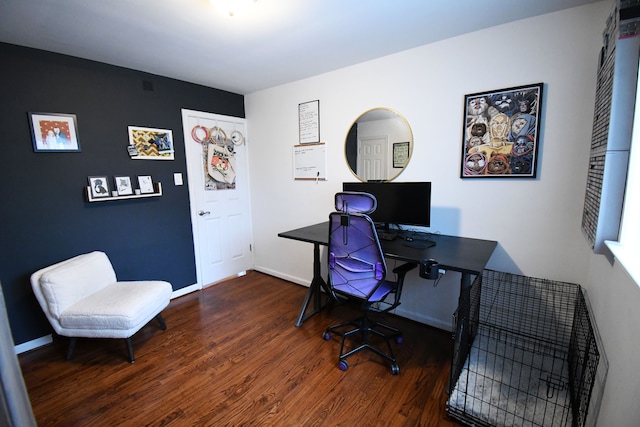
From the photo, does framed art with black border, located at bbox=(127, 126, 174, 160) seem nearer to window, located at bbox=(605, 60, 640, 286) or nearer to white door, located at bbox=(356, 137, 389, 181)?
white door, located at bbox=(356, 137, 389, 181)

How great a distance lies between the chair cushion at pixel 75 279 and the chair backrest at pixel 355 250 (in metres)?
1.96

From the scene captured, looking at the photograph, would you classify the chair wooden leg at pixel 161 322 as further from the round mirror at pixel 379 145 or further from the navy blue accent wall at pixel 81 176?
the round mirror at pixel 379 145

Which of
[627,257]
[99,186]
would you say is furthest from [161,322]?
[627,257]

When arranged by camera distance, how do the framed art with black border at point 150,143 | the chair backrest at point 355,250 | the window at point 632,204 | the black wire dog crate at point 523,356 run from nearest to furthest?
the window at point 632,204, the black wire dog crate at point 523,356, the chair backrest at point 355,250, the framed art with black border at point 150,143

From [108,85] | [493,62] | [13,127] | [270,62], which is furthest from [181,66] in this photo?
[493,62]

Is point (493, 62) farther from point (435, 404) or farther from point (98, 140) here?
point (98, 140)

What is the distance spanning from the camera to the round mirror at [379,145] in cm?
248

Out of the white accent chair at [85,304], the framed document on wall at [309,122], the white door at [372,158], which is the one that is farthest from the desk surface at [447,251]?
the white accent chair at [85,304]

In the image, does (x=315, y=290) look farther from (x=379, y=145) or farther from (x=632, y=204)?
(x=632, y=204)

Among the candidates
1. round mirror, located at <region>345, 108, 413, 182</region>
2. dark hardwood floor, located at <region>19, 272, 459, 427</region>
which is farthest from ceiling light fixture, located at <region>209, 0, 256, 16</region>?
dark hardwood floor, located at <region>19, 272, 459, 427</region>

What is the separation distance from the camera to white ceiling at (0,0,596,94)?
171cm

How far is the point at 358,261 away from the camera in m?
1.93

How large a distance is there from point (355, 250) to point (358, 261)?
0.08 m

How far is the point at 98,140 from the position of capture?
256 cm
